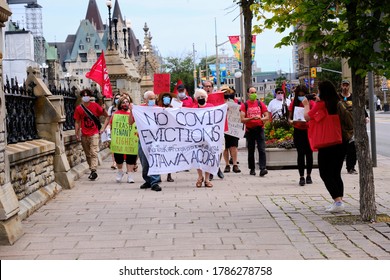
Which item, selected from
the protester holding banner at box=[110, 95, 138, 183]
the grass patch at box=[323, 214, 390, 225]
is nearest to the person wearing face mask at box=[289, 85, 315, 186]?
the protester holding banner at box=[110, 95, 138, 183]

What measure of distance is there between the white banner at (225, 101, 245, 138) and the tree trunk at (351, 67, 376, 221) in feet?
23.5

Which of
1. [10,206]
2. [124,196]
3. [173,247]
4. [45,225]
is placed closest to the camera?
[173,247]

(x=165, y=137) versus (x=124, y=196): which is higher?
(x=165, y=137)

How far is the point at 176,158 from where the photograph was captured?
13664 mm

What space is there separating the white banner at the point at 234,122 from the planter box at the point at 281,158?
75 centimetres

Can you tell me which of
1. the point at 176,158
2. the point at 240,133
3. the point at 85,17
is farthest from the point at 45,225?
the point at 85,17

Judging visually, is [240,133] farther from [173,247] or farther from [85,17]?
[85,17]

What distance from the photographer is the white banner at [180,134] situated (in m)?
13.7

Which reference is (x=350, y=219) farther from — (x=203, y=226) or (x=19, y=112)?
(x=19, y=112)

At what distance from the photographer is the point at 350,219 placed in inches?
363

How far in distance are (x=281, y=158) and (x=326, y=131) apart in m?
6.76

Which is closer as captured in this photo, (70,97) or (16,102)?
(16,102)

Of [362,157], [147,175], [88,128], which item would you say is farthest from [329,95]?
[88,128]

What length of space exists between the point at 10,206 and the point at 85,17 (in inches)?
6673
